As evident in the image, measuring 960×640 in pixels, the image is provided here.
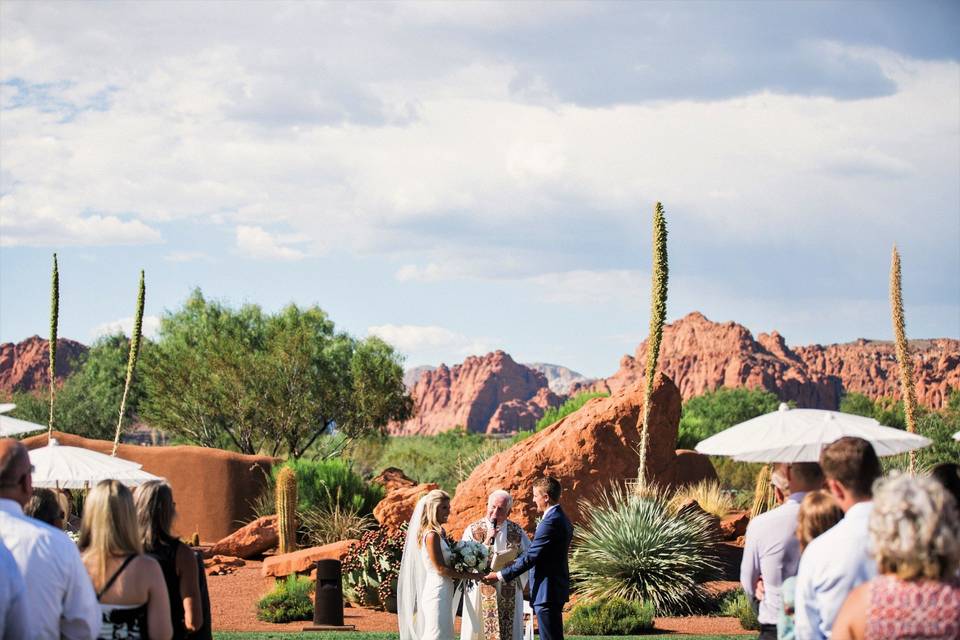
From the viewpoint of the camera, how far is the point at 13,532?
4902mm

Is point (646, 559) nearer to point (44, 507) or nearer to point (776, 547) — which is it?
point (776, 547)

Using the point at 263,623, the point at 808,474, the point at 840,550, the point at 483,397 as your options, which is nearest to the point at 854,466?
the point at 840,550

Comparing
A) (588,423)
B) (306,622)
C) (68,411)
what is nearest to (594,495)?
(588,423)

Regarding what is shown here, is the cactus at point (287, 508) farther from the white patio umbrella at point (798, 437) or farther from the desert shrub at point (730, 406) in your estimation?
the desert shrub at point (730, 406)

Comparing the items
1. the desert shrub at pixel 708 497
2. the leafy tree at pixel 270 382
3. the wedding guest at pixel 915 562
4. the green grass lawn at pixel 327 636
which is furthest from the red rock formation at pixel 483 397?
the wedding guest at pixel 915 562

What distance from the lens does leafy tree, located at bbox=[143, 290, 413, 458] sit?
121 feet

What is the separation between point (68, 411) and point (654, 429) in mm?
36673

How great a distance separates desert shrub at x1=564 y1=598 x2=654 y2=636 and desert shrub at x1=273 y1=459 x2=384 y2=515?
9.15 metres

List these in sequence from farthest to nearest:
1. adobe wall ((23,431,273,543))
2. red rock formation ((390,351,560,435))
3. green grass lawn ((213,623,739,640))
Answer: red rock formation ((390,351,560,435)) < adobe wall ((23,431,273,543)) < green grass lawn ((213,623,739,640))

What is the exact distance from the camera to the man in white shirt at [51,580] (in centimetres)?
482

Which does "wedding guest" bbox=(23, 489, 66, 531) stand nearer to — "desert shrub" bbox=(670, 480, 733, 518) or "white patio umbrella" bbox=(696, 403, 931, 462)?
"white patio umbrella" bbox=(696, 403, 931, 462)

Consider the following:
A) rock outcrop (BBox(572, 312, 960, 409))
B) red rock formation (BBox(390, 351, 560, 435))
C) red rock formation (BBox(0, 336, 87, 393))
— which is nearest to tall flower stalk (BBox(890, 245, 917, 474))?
rock outcrop (BBox(572, 312, 960, 409))

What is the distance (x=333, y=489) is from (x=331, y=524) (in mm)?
1777

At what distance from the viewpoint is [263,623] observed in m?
15.4
